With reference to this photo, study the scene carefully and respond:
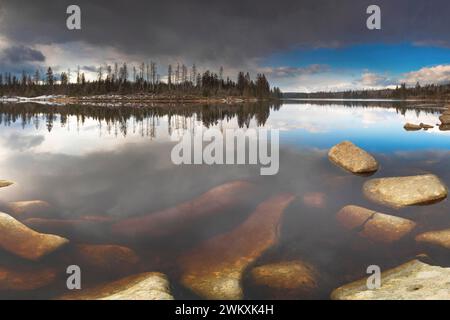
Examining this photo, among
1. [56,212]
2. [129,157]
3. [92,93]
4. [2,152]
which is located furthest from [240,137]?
[92,93]

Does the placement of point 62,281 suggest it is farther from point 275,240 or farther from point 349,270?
point 349,270

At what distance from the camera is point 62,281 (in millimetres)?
9438

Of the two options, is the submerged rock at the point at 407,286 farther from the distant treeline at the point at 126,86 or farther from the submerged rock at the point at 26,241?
the distant treeline at the point at 126,86

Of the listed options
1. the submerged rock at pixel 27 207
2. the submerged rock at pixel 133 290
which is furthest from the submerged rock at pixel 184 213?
the submerged rock at pixel 27 207

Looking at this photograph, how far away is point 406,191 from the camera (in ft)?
52.6

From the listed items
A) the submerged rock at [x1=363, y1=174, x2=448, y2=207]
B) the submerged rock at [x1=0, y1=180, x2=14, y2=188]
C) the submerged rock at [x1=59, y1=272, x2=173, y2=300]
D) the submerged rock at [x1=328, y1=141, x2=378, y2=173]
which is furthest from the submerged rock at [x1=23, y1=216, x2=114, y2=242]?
the submerged rock at [x1=328, y1=141, x2=378, y2=173]

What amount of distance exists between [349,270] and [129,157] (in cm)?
1999

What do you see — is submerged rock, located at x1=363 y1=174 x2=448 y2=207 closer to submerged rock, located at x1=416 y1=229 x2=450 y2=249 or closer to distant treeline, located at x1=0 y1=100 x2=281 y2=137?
submerged rock, located at x1=416 y1=229 x2=450 y2=249

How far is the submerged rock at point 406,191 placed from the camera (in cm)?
1562

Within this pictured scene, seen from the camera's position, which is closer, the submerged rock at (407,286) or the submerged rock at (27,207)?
the submerged rock at (407,286)

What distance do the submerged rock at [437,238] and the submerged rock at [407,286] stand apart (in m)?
2.58

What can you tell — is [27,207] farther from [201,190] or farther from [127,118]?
[127,118]
